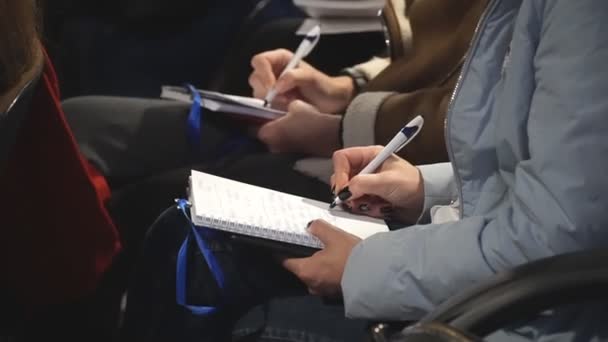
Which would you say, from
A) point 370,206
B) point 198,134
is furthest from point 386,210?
Answer: point 198,134

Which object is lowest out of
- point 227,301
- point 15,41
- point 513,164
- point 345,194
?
point 227,301

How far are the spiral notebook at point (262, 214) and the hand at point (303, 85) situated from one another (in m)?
0.37

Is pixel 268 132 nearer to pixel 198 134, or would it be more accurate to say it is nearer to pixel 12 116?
pixel 198 134

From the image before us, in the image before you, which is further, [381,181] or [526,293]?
[381,181]

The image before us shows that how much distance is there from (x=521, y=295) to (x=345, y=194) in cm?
43

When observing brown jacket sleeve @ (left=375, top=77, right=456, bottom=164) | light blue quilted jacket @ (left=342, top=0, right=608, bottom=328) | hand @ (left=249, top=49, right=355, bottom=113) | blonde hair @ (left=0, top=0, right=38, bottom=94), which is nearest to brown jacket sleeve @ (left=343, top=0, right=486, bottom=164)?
brown jacket sleeve @ (left=375, top=77, right=456, bottom=164)

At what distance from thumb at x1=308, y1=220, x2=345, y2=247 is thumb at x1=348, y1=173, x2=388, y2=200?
83mm

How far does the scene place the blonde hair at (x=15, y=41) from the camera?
2.69ft

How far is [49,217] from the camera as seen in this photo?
45.1 inches

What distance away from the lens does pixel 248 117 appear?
1.41 metres

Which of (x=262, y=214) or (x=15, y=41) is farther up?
(x=15, y=41)

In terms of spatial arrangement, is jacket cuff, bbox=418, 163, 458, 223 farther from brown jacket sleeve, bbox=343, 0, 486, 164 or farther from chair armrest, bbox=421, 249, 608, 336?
chair armrest, bbox=421, 249, 608, 336

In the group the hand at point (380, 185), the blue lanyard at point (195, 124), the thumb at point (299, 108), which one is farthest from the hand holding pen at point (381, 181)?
the blue lanyard at point (195, 124)

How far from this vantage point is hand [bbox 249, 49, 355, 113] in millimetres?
1427
